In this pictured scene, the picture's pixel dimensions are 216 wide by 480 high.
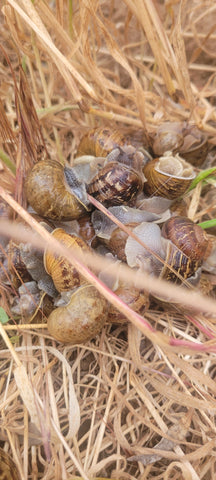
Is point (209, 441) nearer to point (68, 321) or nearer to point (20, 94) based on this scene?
point (68, 321)

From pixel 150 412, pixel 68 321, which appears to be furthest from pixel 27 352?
pixel 150 412

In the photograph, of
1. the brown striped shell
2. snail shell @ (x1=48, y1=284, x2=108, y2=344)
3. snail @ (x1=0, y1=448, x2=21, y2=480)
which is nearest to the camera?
snail @ (x1=0, y1=448, x2=21, y2=480)

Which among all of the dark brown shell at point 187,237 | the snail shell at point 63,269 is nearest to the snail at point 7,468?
the snail shell at point 63,269

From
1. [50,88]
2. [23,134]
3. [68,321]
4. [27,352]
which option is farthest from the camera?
[50,88]

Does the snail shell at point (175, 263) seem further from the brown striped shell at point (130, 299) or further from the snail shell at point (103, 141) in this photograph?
the snail shell at point (103, 141)

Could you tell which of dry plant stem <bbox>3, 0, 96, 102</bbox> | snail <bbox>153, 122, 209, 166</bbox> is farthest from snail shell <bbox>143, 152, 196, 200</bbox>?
dry plant stem <bbox>3, 0, 96, 102</bbox>

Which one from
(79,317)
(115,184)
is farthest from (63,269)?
(115,184)

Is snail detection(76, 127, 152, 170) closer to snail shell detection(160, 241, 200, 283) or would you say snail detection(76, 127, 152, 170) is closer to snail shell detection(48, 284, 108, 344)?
snail shell detection(160, 241, 200, 283)

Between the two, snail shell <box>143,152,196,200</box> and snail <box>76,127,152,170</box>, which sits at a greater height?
snail <box>76,127,152,170</box>
